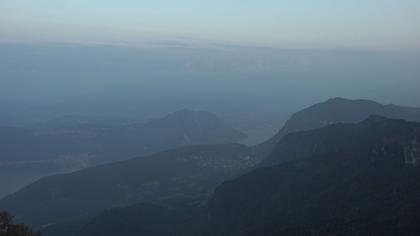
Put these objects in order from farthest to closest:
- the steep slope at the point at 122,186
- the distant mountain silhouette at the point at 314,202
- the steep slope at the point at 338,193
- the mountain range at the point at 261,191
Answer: the steep slope at the point at 122,186, the mountain range at the point at 261,191, the distant mountain silhouette at the point at 314,202, the steep slope at the point at 338,193

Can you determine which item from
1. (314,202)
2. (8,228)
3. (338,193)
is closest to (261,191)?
(314,202)

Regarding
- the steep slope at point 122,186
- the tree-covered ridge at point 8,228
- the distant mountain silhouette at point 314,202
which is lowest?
the steep slope at point 122,186

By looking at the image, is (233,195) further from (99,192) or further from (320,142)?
(99,192)

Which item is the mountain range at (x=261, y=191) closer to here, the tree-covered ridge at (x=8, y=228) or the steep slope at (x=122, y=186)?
the steep slope at (x=122, y=186)

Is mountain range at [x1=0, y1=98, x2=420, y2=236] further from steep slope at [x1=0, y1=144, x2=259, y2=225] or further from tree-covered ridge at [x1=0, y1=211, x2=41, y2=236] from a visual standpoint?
tree-covered ridge at [x1=0, y1=211, x2=41, y2=236]

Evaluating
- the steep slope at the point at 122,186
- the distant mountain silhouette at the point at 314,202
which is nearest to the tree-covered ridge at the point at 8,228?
the distant mountain silhouette at the point at 314,202

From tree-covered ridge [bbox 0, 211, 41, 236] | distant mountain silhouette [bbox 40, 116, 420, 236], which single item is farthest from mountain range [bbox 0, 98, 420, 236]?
tree-covered ridge [bbox 0, 211, 41, 236]

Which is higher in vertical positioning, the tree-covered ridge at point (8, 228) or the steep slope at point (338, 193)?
the tree-covered ridge at point (8, 228)

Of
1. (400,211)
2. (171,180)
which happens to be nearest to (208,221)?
(400,211)
